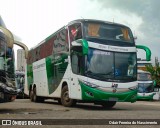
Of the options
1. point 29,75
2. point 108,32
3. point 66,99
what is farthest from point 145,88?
point 108,32

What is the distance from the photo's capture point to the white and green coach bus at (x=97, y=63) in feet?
47.6

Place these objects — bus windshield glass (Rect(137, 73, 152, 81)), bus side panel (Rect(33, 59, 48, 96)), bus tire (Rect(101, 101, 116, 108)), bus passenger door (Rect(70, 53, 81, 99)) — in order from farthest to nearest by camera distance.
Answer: bus windshield glass (Rect(137, 73, 152, 81)), bus side panel (Rect(33, 59, 48, 96)), bus tire (Rect(101, 101, 116, 108)), bus passenger door (Rect(70, 53, 81, 99))

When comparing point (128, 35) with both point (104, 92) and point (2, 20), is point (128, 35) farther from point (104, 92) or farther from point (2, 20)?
point (2, 20)

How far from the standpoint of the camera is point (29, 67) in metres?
24.2

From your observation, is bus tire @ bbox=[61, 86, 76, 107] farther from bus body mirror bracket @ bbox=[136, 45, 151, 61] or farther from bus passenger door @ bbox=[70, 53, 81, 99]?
bus body mirror bracket @ bbox=[136, 45, 151, 61]

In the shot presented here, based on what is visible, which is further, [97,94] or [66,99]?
[66,99]

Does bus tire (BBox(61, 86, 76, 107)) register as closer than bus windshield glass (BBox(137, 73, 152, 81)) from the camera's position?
Yes

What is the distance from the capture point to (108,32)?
15266 mm

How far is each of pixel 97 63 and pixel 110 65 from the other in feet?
1.89

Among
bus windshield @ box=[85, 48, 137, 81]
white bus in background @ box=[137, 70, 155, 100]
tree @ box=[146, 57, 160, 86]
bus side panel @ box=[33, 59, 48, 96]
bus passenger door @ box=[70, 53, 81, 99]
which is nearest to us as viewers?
bus windshield @ box=[85, 48, 137, 81]

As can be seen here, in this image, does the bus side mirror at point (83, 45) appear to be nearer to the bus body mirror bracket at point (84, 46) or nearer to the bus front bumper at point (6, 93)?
the bus body mirror bracket at point (84, 46)

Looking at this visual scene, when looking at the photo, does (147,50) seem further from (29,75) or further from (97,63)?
(29,75)

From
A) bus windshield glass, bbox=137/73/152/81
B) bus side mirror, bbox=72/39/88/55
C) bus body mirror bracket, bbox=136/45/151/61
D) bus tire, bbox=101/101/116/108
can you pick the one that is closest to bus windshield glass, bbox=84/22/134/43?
bus side mirror, bbox=72/39/88/55

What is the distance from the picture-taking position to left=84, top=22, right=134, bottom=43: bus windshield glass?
1489cm
